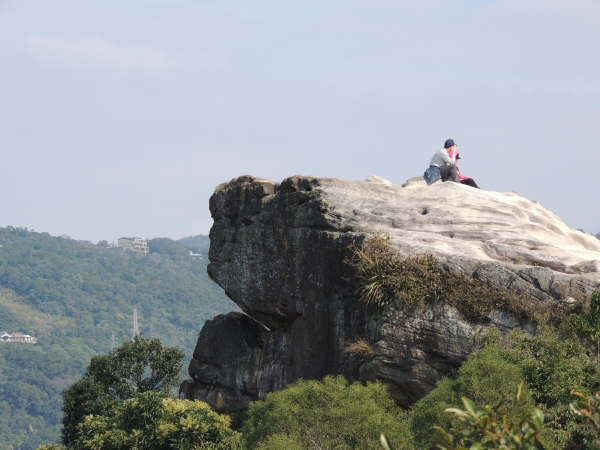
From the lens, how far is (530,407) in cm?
1440

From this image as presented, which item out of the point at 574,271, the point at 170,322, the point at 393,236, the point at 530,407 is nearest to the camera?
the point at 530,407

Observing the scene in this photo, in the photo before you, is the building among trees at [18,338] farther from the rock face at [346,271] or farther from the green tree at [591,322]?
the green tree at [591,322]

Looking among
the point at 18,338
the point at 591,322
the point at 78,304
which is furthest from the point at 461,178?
the point at 78,304

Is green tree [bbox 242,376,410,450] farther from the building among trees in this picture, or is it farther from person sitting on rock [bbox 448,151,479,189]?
the building among trees

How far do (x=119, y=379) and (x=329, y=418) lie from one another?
11.7 metres

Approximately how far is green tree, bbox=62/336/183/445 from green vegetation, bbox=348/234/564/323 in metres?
8.38

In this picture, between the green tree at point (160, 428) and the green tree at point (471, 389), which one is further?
the green tree at point (160, 428)

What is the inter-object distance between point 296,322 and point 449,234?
14.1 feet

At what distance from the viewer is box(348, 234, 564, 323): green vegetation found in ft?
59.9

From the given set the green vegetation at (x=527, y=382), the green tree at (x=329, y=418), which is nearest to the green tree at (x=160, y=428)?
the green tree at (x=329, y=418)

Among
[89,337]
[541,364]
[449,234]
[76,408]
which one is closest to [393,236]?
[449,234]

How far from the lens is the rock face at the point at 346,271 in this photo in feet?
61.1

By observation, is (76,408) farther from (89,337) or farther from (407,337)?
(89,337)

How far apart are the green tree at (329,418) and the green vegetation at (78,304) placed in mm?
118264
